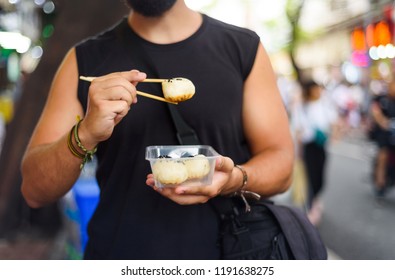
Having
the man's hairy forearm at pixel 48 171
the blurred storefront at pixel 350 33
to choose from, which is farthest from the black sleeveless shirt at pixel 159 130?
the blurred storefront at pixel 350 33

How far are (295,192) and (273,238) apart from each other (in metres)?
2.69

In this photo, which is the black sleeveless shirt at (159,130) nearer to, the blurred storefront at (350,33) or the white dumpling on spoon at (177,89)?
the white dumpling on spoon at (177,89)

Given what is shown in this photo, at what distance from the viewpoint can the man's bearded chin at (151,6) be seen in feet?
4.71

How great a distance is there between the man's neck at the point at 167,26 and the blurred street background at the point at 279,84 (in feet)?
0.63

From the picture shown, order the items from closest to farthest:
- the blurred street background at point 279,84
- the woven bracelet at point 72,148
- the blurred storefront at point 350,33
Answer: the woven bracelet at point 72,148 < the blurred street background at point 279,84 < the blurred storefront at point 350,33

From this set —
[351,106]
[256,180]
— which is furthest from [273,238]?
[351,106]

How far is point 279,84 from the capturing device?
5.03m

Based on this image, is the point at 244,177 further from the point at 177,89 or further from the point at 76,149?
the point at 76,149

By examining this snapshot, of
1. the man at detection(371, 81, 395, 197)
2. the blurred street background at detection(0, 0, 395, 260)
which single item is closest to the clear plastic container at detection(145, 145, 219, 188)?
the blurred street background at detection(0, 0, 395, 260)

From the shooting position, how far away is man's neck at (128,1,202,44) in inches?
61.1

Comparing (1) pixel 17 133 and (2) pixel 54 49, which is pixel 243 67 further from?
(1) pixel 17 133

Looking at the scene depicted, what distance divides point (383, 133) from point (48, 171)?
591cm

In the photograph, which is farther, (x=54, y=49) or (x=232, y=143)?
(x=54, y=49)

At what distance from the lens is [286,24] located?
4.46 meters
